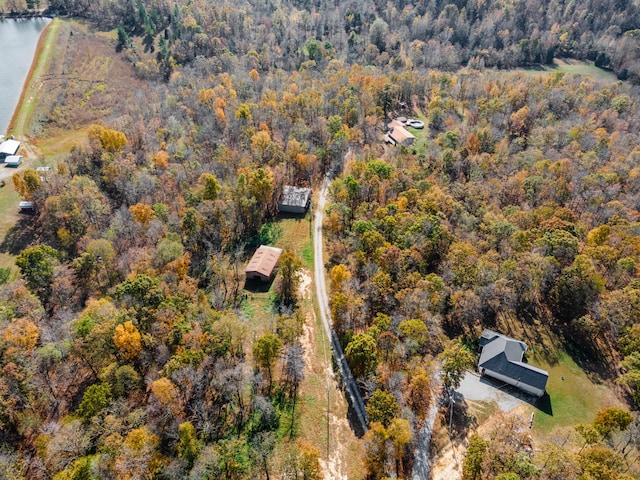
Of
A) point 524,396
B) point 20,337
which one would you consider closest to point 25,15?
point 20,337

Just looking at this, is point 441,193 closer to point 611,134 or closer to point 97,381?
point 611,134

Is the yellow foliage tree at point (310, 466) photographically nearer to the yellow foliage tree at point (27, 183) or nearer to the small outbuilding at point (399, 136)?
the yellow foliage tree at point (27, 183)

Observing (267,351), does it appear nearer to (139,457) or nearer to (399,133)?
(139,457)

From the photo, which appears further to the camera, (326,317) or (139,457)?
(326,317)

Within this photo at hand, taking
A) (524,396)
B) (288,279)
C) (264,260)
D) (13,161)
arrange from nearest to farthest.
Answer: (524,396) < (288,279) < (264,260) < (13,161)

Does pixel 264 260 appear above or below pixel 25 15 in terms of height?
below

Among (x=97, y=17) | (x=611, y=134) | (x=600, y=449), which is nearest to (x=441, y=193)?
(x=600, y=449)
